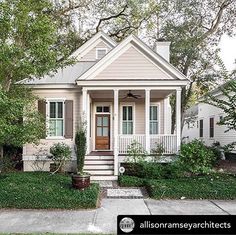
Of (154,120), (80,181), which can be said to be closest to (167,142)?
(154,120)

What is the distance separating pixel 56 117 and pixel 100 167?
3112 mm

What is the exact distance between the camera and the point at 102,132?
54.8 feet

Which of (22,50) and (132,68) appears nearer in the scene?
(22,50)

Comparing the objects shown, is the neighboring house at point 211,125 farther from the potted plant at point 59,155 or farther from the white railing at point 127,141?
the potted plant at point 59,155

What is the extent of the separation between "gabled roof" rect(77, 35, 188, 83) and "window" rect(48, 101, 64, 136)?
179cm

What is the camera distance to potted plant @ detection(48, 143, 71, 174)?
43.6 ft

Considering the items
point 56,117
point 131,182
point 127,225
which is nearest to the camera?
point 127,225

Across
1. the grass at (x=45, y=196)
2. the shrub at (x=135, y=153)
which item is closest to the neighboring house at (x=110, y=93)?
the shrub at (x=135, y=153)

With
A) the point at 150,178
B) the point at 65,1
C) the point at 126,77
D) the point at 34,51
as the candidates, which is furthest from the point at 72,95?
the point at 65,1

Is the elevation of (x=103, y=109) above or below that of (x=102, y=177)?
above

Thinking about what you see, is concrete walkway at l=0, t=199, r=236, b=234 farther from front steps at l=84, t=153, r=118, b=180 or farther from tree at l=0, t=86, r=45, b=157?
front steps at l=84, t=153, r=118, b=180

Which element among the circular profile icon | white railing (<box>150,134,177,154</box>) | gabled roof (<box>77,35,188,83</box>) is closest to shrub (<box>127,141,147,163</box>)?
white railing (<box>150,134,177,154</box>)

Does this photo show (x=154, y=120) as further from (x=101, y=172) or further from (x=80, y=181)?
(x=80, y=181)

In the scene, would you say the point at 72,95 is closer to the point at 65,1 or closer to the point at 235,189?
the point at 235,189
